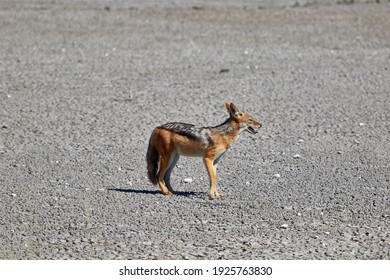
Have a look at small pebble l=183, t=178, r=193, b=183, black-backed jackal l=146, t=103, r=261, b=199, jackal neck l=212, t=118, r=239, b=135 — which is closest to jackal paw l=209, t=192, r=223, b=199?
black-backed jackal l=146, t=103, r=261, b=199

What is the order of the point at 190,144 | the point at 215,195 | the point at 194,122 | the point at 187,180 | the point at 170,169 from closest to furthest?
the point at 190,144, the point at 215,195, the point at 170,169, the point at 187,180, the point at 194,122

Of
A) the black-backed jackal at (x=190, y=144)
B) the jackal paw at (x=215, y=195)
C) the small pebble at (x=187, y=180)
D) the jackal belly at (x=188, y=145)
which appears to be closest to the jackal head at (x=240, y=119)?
the black-backed jackal at (x=190, y=144)

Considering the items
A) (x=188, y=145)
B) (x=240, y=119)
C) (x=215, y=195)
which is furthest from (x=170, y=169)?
(x=240, y=119)

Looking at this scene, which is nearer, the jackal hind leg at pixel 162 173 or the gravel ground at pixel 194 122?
the gravel ground at pixel 194 122

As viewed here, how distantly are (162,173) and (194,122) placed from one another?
344cm


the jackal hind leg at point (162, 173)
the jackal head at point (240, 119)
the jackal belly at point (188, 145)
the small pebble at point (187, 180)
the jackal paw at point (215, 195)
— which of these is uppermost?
the jackal head at point (240, 119)

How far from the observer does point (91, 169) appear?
35.6 feet

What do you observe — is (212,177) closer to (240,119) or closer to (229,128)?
(229,128)

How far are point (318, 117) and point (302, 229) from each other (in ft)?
14.9

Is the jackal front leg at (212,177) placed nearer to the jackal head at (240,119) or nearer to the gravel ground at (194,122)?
the gravel ground at (194,122)

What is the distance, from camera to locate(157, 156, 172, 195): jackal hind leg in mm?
9664

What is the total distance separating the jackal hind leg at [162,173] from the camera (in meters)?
9.66

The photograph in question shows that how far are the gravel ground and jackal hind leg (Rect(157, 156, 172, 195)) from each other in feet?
0.26

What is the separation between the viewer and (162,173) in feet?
31.8
